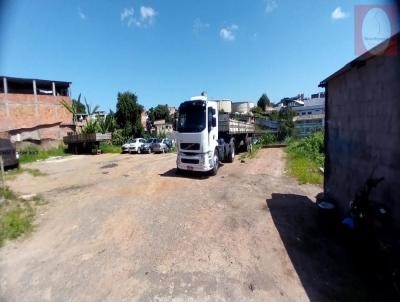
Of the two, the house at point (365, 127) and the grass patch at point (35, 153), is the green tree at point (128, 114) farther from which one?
the house at point (365, 127)

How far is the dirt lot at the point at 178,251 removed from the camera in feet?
12.7

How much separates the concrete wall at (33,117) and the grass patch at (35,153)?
206 centimetres

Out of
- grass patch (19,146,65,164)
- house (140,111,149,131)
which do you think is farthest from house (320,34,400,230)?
house (140,111,149,131)

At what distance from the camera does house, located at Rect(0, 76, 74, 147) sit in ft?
83.2

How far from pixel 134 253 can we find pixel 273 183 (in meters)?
6.81

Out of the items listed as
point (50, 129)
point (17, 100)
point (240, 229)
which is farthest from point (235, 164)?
point (17, 100)

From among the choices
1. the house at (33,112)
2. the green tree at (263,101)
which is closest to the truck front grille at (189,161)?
the house at (33,112)

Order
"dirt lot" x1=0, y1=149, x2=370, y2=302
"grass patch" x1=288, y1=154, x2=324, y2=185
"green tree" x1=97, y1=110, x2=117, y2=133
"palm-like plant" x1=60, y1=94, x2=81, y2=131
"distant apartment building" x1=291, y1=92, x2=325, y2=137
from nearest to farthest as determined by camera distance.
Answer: "dirt lot" x1=0, y1=149, x2=370, y2=302
"grass patch" x1=288, y1=154, x2=324, y2=185
"green tree" x1=97, y1=110, x2=117, y2=133
"palm-like plant" x1=60, y1=94, x2=81, y2=131
"distant apartment building" x1=291, y1=92, x2=325, y2=137

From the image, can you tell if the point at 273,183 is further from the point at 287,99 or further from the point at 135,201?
the point at 287,99

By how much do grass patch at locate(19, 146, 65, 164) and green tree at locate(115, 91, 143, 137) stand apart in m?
9.88

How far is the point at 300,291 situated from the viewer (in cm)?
384

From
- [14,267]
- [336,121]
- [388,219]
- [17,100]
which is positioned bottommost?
[14,267]

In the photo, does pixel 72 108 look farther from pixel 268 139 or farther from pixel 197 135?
pixel 197 135

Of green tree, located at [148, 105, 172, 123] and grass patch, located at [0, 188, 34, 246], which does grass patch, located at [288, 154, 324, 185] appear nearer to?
grass patch, located at [0, 188, 34, 246]
